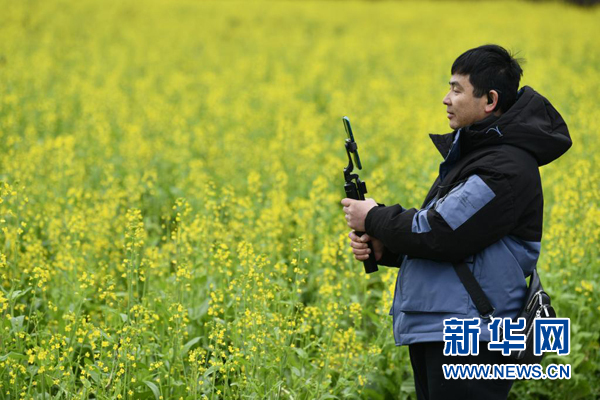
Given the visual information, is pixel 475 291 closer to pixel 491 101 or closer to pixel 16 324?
pixel 491 101

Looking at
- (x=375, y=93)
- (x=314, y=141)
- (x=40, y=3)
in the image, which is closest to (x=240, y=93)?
(x=375, y=93)

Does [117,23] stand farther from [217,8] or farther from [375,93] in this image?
[375,93]

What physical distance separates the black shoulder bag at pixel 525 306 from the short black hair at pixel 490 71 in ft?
2.45

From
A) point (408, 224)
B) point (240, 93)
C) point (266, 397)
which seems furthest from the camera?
point (240, 93)

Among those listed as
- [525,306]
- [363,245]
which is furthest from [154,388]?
[525,306]

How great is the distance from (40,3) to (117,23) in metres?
2.95

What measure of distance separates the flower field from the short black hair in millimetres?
1475

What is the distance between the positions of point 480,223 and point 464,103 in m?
0.55

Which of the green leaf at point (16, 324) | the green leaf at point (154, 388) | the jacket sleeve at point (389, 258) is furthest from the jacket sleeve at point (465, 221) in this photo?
the green leaf at point (16, 324)

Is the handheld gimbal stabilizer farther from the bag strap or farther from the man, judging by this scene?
the bag strap

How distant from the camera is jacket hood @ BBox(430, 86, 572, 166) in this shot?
2.82 metres

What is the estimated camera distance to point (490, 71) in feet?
9.48

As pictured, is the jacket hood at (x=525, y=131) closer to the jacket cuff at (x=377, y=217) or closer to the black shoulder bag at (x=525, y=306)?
the jacket cuff at (x=377, y=217)

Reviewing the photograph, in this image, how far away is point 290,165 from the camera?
7848 millimetres
